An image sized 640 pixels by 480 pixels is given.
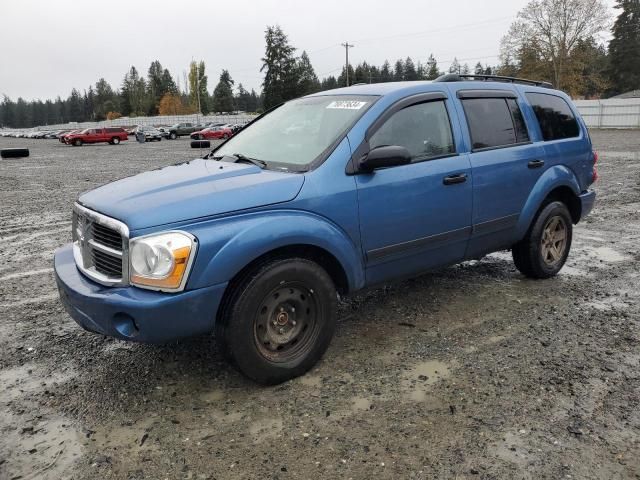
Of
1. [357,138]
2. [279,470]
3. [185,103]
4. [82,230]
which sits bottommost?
[279,470]

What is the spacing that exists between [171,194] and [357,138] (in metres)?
1.33

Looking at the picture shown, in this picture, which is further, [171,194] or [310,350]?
[310,350]

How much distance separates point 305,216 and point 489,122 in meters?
2.19

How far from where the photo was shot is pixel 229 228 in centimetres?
310

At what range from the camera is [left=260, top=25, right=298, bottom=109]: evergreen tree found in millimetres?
83875

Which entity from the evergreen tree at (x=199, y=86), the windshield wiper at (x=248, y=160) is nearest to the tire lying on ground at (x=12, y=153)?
the windshield wiper at (x=248, y=160)

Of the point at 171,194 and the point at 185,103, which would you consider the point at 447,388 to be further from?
the point at 185,103

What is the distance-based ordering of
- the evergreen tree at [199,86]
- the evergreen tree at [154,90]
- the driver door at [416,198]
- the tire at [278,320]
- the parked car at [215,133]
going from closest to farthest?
1. the tire at [278,320]
2. the driver door at [416,198]
3. the parked car at [215,133]
4. the evergreen tree at [199,86]
5. the evergreen tree at [154,90]

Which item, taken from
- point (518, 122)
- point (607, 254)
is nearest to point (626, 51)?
point (607, 254)

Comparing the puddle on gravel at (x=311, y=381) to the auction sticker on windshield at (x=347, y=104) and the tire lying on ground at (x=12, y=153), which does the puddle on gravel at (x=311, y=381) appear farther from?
the tire lying on ground at (x=12, y=153)

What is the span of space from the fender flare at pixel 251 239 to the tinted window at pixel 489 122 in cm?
171

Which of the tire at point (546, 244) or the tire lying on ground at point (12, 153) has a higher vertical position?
the tire lying on ground at point (12, 153)

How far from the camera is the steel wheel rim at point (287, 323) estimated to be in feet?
10.9

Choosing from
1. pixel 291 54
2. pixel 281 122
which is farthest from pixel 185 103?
pixel 281 122
